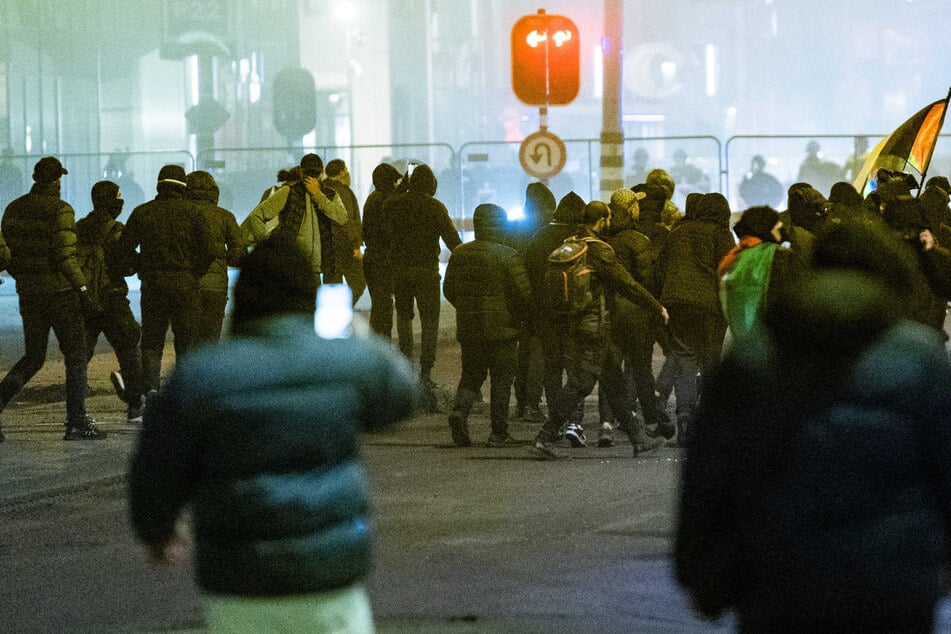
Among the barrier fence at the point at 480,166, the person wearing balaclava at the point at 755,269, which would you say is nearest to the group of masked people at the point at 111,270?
the person wearing balaclava at the point at 755,269

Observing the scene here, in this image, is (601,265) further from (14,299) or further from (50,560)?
(14,299)

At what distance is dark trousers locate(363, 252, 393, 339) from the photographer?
1181 cm

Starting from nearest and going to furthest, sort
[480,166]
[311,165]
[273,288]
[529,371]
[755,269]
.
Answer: [273,288] < [755,269] < [529,371] < [311,165] < [480,166]

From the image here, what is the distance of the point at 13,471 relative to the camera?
876 centimetres

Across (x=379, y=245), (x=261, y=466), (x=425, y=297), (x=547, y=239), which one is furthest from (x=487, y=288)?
(x=261, y=466)

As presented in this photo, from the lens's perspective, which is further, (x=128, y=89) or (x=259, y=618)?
(x=128, y=89)

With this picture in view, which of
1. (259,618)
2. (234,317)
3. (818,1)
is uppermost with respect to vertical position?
(818,1)

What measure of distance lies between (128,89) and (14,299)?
5.86 metres

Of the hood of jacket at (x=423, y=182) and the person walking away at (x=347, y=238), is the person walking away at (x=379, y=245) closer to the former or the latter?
the person walking away at (x=347, y=238)

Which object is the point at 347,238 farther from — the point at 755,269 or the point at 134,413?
the point at 755,269

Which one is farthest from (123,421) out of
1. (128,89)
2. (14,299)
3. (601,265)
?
(128,89)

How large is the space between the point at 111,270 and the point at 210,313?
699 millimetres

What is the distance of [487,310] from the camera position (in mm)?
9367

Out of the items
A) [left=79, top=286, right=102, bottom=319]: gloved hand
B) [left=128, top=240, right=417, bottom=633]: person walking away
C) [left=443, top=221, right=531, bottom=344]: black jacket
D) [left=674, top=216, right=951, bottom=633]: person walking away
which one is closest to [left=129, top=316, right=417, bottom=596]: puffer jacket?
[left=128, top=240, right=417, bottom=633]: person walking away
